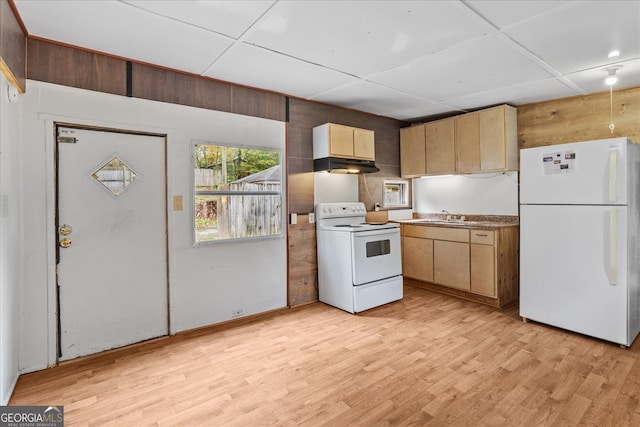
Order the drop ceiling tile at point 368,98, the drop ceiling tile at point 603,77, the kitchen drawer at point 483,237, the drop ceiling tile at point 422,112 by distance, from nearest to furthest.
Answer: the drop ceiling tile at point 603,77, the drop ceiling tile at point 368,98, the kitchen drawer at point 483,237, the drop ceiling tile at point 422,112

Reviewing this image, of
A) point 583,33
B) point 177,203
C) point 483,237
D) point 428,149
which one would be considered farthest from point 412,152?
point 177,203

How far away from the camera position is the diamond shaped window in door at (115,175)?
2652 millimetres

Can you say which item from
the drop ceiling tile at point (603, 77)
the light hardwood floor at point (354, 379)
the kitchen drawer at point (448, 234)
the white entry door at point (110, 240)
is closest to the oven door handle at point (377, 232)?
the kitchen drawer at point (448, 234)

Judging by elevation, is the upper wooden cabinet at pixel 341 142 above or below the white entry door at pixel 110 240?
above

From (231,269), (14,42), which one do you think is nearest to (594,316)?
(231,269)

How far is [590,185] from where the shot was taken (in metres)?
2.77

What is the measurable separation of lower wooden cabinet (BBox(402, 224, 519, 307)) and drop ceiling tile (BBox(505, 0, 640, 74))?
182 centimetres

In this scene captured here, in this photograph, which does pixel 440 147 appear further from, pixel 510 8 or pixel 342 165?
pixel 510 8

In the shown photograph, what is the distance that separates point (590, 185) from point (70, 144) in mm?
4321

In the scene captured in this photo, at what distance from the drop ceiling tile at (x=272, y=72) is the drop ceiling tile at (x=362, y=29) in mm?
147

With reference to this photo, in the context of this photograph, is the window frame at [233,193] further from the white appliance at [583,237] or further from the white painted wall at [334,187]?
the white appliance at [583,237]

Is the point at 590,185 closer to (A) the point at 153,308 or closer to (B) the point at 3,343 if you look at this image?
(A) the point at 153,308

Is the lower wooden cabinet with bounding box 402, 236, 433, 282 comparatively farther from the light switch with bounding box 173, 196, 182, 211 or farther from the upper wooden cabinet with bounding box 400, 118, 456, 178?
the light switch with bounding box 173, 196, 182, 211

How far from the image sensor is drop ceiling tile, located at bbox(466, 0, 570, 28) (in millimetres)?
1961
